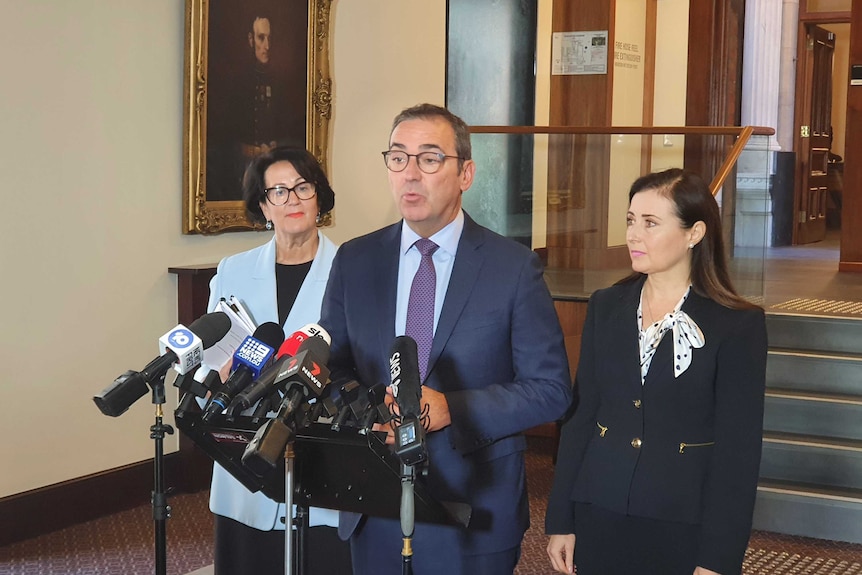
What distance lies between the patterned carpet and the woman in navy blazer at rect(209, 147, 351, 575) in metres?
1.83

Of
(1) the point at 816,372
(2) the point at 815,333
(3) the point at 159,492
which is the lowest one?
(1) the point at 816,372

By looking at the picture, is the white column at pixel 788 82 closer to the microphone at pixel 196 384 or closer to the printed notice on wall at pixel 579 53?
the printed notice on wall at pixel 579 53

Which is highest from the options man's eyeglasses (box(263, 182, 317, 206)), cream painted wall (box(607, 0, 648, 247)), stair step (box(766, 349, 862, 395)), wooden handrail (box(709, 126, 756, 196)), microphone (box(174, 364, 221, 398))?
cream painted wall (box(607, 0, 648, 247))

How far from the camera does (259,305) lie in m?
3.34

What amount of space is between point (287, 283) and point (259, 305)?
0.13m

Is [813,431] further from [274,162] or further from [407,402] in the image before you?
[407,402]

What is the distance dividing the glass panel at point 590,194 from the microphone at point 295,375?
5668 millimetres

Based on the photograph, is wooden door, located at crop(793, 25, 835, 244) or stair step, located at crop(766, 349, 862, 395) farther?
wooden door, located at crop(793, 25, 835, 244)

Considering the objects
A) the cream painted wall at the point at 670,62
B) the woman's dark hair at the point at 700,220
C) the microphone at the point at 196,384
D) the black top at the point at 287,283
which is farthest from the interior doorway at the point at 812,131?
the microphone at the point at 196,384

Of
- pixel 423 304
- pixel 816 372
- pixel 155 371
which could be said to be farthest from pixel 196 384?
pixel 816 372

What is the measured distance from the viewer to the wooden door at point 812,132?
14.6 metres

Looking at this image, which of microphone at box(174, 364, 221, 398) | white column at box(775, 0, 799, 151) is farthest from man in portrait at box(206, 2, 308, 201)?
white column at box(775, 0, 799, 151)

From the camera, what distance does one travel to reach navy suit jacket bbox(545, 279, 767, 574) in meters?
2.61

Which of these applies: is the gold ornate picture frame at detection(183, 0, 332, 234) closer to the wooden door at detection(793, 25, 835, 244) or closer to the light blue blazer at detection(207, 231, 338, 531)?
the light blue blazer at detection(207, 231, 338, 531)
